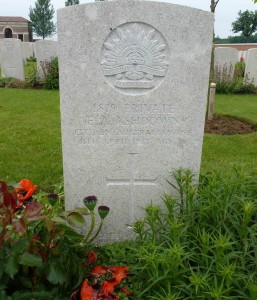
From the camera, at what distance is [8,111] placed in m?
7.40

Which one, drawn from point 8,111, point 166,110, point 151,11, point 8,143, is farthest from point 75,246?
point 8,111

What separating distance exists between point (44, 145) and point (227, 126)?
10.5 ft

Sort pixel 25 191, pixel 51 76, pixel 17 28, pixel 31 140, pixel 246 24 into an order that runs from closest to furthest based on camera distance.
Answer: pixel 25 191
pixel 31 140
pixel 51 76
pixel 246 24
pixel 17 28

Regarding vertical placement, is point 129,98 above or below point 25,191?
above

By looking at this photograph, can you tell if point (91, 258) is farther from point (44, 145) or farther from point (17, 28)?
point (17, 28)

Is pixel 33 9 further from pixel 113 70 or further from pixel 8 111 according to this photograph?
pixel 113 70

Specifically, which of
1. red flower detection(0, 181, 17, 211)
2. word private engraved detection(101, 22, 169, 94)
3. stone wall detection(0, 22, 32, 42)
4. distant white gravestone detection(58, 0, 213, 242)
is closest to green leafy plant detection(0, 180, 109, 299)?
red flower detection(0, 181, 17, 211)

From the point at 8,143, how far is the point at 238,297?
4056 mm

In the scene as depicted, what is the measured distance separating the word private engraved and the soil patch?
3.71 metres

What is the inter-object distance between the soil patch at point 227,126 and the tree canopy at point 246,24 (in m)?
41.9

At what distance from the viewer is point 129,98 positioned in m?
2.48

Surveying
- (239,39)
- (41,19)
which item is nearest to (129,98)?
(239,39)

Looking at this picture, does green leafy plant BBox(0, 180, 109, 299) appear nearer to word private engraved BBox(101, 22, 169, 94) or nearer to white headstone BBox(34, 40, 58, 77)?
word private engraved BBox(101, 22, 169, 94)

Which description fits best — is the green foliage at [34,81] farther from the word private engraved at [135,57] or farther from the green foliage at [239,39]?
the green foliage at [239,39]
